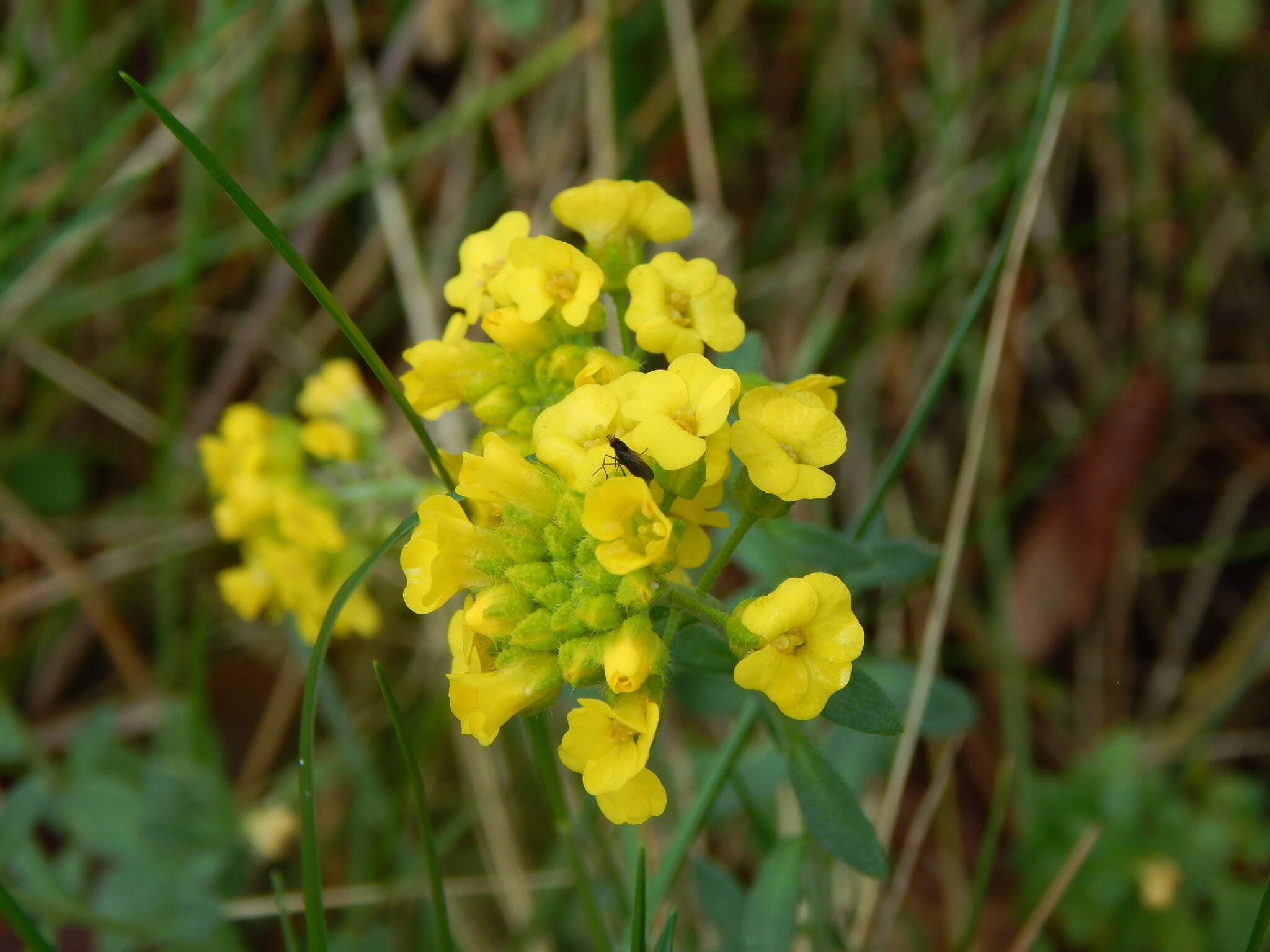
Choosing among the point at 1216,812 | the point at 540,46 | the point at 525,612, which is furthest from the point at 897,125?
the point at 525,612

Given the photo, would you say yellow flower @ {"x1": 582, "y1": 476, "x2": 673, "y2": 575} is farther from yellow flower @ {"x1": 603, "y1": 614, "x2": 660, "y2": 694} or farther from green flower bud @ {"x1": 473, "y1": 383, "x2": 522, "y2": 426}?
green flower bud @ {"x1": 473, "y1": 383, "x2": 522, "y2": 426}

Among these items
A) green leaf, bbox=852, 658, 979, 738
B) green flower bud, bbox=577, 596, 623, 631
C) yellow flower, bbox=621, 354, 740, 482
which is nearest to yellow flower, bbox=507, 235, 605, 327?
yellow flower, bbox=621, 354, 740, 482

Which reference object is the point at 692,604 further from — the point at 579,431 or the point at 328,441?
the point at 328,441

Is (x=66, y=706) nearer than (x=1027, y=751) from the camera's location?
No

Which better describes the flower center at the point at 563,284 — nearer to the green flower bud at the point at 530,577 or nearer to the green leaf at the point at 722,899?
the green flower bud at the point at 530,577

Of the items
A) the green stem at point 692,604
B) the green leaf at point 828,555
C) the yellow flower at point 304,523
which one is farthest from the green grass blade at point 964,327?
the yellow flower at point 304,523

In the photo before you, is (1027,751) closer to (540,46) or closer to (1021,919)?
(1021,919)
